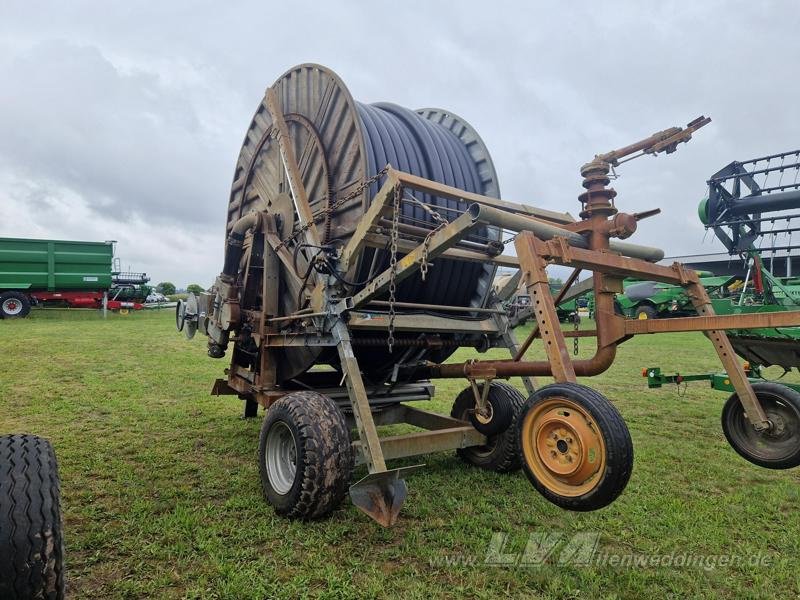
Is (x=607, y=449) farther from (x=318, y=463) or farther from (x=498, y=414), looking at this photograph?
(x=498, y=414)

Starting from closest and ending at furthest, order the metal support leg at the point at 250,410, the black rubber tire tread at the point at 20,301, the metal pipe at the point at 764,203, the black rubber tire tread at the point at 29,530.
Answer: the black rubber tire tread at the point at 29,530 < the metal support leg at the point at 250,410 < the metal pipe at the point at 764,203 < the black rubber tire tread at the point at 20,301

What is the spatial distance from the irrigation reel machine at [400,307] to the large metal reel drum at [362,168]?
0.07 feet

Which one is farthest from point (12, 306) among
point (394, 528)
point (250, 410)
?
point (394, 528)

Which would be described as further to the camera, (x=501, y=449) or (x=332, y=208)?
(x=501, y=449)

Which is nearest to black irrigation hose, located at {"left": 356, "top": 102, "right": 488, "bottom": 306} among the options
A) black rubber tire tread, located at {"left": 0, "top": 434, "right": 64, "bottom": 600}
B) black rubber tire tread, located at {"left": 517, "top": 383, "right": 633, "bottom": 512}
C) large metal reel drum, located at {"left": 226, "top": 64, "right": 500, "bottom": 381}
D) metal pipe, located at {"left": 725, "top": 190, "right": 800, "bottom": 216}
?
large metal reel drum, located at {"left": 226, "top": 64, "right": 500, "bottom": 381}

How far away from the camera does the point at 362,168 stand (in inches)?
178

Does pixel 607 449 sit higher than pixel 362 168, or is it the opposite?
pixel 362 168

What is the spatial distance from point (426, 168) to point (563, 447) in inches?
129

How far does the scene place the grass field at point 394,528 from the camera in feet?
9.74

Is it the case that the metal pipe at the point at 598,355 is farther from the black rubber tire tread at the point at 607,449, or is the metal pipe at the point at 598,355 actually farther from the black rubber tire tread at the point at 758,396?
the black rubber tire tread at the point at 758,396

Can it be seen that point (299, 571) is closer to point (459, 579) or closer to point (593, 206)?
point (459, 579)

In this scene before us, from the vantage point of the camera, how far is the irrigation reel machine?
291 centimetres

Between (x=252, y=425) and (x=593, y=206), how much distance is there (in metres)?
5.00

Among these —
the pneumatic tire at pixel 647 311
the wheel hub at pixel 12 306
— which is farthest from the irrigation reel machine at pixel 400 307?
the wheel hub at pixel 12 306
